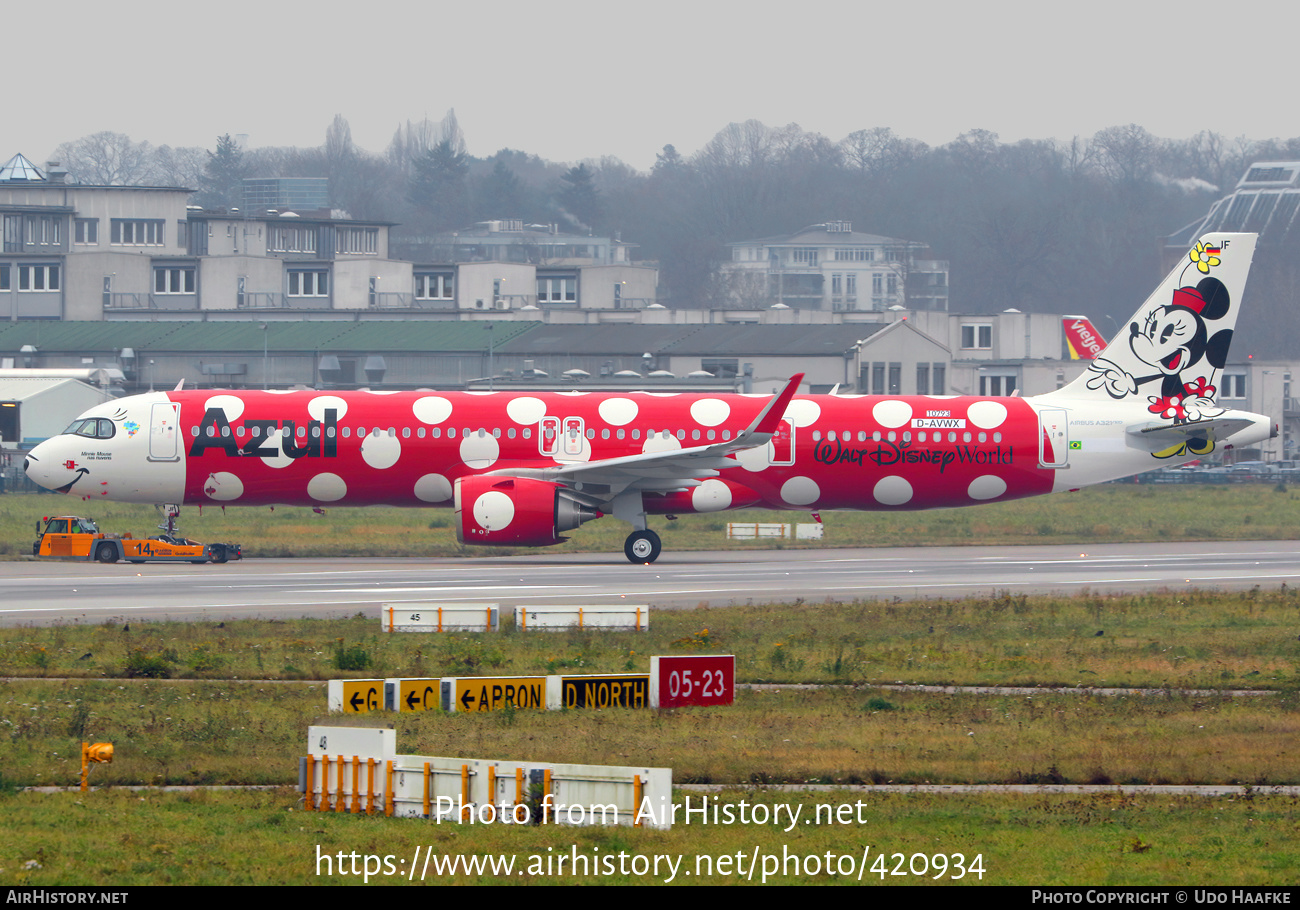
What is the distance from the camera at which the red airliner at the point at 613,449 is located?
47.9 meters

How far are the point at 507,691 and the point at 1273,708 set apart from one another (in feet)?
39.5

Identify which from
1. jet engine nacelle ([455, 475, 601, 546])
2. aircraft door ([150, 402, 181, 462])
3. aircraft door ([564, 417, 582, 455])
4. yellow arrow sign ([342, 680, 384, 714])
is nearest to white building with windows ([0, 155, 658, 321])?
aircraft door ([150, 402, 181, 462])

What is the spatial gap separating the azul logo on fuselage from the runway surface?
3.41m

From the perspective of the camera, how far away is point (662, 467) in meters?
47.4

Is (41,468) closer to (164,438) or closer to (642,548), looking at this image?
(164,438)

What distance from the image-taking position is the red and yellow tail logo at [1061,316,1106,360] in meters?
101

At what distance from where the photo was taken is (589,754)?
20953 millimetres

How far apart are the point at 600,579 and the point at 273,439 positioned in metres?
11.6

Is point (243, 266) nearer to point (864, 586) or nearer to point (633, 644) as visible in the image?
point (864, 586)

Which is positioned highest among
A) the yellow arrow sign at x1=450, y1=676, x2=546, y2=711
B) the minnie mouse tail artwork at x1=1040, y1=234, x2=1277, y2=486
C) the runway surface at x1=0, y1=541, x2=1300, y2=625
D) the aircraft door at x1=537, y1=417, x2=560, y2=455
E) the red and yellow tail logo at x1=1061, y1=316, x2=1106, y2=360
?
the red and yellow tail logo at x1=1061, y1=316, x2=1106, y2=360

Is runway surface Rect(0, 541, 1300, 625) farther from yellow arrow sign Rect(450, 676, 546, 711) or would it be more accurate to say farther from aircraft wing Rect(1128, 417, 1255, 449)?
yellow arrow sign Rect(450, 676, 546, 711)

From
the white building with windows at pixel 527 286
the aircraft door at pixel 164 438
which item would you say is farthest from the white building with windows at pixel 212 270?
the aircraft door at pixel 164 438

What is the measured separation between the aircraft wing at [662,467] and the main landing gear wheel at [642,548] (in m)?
1.45

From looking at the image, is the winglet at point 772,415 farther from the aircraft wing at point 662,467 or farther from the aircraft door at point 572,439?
the aircraft door at point 572,439
